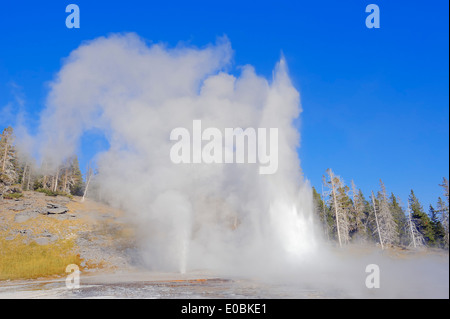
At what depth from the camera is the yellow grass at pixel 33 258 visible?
29.8 meters

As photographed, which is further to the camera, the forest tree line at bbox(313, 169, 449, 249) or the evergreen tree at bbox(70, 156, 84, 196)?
the evergreen tree at bbox(70, 156, 84, 196)

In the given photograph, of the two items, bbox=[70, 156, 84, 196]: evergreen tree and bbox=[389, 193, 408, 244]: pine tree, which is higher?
bbox=[70, 156, 84, 196]: evergreen tree

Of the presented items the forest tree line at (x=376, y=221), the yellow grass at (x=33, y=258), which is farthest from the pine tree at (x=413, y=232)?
the yellow grass at (x=33, y=258)

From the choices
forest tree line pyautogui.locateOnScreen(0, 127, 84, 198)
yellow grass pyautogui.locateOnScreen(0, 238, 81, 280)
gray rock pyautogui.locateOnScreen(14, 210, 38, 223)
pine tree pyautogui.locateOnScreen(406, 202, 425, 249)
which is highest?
forest tree line pyautogui.locateOnScreen(0, 127, 84, 198)

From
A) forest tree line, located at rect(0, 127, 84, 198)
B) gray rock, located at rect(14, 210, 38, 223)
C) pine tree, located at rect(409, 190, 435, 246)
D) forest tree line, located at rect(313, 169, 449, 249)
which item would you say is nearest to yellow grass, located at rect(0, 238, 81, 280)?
gray rock, located at rect(14, 210, 38, 223)

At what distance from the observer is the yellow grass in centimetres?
2980

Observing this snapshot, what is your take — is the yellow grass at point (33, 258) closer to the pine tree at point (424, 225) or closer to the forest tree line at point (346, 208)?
the forest tree line at point (346, 208)

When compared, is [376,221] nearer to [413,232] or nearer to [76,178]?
[413,232]

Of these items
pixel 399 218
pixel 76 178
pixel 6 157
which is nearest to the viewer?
pixel 6 157

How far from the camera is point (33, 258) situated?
108 feet

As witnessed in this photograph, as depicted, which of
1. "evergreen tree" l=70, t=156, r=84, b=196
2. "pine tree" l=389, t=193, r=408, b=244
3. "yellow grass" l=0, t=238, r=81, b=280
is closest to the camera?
"yellow grass" l=0, t=238, r=81, b=280

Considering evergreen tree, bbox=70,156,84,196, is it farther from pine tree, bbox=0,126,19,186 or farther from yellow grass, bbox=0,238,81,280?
yellow grass, bbox=0,238,81,280

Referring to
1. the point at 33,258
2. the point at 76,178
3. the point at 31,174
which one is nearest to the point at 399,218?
the point at 33,258
